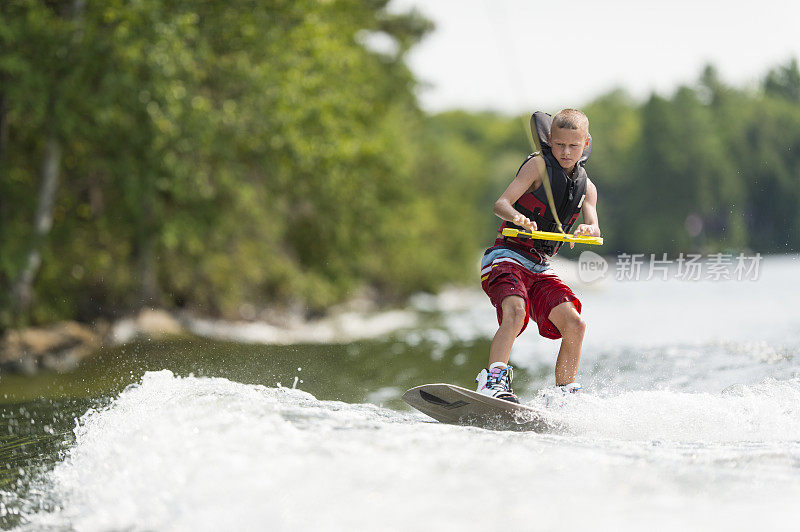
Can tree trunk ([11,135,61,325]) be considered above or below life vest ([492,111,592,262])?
below

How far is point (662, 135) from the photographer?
198ft

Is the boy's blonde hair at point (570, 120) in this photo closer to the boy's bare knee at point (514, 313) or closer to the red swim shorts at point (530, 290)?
the red swim shorts at point (530, 290)

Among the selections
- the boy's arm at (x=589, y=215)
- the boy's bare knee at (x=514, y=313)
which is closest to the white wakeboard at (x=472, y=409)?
the boy's bare knee at (x=514, y=313)

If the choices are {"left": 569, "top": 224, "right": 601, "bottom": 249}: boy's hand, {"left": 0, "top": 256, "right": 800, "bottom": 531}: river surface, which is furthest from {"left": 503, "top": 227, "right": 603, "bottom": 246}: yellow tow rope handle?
{"left": 0, "top": 256, "right": 800, "bottom": 531}: river surface

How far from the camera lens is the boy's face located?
471 centimetres

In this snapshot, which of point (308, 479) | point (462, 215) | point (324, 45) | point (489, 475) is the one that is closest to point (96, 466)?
point (308, 479)

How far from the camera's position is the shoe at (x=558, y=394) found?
4.67 m

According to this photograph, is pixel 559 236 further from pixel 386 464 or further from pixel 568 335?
pixel 386 464

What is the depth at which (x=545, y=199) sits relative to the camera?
4.84 m

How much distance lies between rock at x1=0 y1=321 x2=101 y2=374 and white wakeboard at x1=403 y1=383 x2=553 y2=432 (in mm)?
6917

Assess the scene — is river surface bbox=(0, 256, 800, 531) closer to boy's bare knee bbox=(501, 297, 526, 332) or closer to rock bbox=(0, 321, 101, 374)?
boy's bare knee bbox=(501, 297, 526, 332)

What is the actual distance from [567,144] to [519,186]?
1.17 feet

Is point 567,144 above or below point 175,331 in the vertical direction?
above

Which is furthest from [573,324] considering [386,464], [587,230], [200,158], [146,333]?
[200,158]
